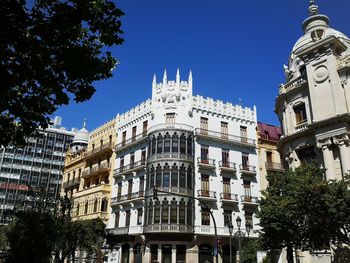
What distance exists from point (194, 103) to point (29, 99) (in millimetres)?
34243

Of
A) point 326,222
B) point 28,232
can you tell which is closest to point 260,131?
point 326,222

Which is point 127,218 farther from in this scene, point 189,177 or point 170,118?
point 170,118

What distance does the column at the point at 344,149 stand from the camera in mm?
24531

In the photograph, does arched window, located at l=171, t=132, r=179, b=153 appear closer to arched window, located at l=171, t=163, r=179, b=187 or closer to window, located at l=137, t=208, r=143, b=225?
arched window, located at l=171, t=163, r=179, b=187

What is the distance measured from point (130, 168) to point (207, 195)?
10414 mm

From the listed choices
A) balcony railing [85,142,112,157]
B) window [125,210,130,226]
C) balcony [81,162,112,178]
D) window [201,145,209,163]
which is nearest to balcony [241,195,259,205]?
window [201,145,209,163]

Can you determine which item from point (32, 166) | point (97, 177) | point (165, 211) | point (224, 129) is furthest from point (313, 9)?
point (32, 166)

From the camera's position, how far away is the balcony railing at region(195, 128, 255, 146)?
4200 centimetres

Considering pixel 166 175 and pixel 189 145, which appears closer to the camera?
pixel 166 175

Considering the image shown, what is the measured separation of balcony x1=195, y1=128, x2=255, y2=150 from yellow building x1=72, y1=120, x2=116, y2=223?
1338 centimetres

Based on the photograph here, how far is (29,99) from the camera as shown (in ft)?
30.4

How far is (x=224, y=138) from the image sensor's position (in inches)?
1692

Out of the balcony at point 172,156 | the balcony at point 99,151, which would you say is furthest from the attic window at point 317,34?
the balcony at point 99,151

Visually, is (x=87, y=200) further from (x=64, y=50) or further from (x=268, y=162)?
(x=64, y=50)
